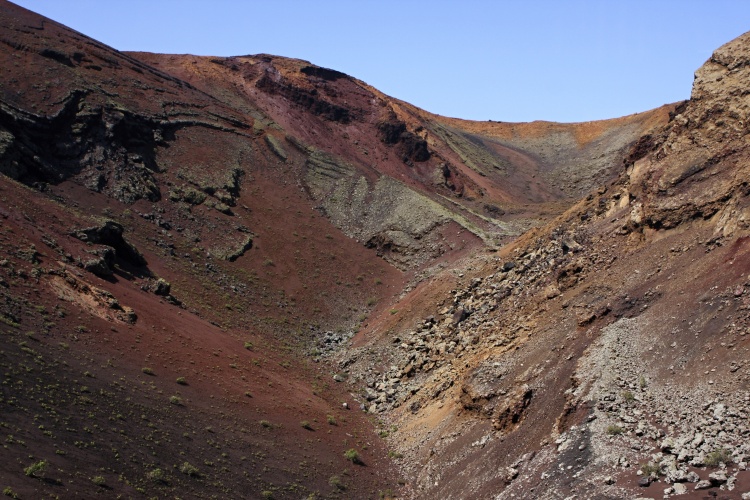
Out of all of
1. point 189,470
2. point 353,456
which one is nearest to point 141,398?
point 189,470

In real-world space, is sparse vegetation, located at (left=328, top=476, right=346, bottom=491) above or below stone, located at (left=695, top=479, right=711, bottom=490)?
below

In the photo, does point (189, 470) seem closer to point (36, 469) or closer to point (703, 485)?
point (36, 469)

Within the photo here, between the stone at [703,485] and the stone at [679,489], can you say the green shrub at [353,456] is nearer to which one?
the stone at [679,489]

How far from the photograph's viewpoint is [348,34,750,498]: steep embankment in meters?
15.2

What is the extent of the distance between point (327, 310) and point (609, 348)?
79.0 feet

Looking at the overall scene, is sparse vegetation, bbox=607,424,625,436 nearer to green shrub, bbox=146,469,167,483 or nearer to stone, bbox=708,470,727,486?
stone, bbox=708,470,727,486

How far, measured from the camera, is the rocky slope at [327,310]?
1764 cm

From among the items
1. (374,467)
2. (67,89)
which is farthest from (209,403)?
(67,89)

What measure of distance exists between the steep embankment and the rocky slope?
10 cm

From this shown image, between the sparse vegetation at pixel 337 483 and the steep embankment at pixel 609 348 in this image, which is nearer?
the steep embankment at pixel 609 348

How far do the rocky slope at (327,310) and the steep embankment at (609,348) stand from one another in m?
0.10

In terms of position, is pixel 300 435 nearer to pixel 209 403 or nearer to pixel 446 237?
pixel 209 403

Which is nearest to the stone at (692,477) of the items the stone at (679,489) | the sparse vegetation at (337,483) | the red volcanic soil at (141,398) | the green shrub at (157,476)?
the stone at (679,489)

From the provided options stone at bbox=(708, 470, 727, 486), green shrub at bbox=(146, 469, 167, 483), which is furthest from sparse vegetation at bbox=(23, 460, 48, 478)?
stone at bbox=(708, 470, 727, 486)
